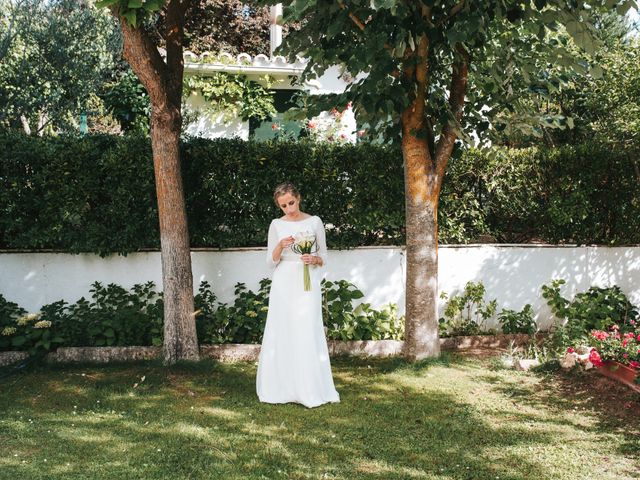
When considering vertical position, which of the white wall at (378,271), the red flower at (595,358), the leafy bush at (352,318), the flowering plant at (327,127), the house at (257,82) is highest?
the house at (257,82)

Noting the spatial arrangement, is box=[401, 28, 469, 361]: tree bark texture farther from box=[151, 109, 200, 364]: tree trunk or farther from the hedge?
box=[151, 109, 200, 364]: tree trunk

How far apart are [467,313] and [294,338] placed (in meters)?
3.67

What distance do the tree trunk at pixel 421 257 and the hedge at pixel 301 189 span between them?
114cm

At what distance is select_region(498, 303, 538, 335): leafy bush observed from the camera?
9.00 m

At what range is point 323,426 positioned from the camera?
5680 mm

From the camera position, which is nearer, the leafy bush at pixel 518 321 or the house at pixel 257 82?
the leafy bush at pixel 518 321

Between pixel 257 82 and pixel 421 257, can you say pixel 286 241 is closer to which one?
pixel 421 257

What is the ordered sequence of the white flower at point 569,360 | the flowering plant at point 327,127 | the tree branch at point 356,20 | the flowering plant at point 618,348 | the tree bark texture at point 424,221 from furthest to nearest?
1. the flowering plant at point 327,127
2. the tree bark texture at point 424,221
3. the white flower at point 569,360
4. the flowering plant at point 618,348
5. the tree branch at point 356,20

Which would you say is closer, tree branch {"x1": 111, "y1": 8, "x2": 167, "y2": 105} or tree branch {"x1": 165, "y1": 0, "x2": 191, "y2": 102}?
tree branch {"x1": 111, "y1": 8, "x2": 167, "y2": 105}

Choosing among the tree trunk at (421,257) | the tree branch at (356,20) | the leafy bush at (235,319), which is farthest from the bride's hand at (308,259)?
the tree branch at (356,20)

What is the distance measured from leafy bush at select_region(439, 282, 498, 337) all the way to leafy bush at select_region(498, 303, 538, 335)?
181mm

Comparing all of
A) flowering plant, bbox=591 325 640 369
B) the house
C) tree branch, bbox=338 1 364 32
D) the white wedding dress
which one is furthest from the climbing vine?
flowering plant, bbox=591 325 640 369

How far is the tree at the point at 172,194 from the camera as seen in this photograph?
7.27 m

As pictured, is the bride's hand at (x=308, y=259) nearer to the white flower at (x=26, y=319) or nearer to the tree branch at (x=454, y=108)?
the tree branch at (x=454, y=108)
